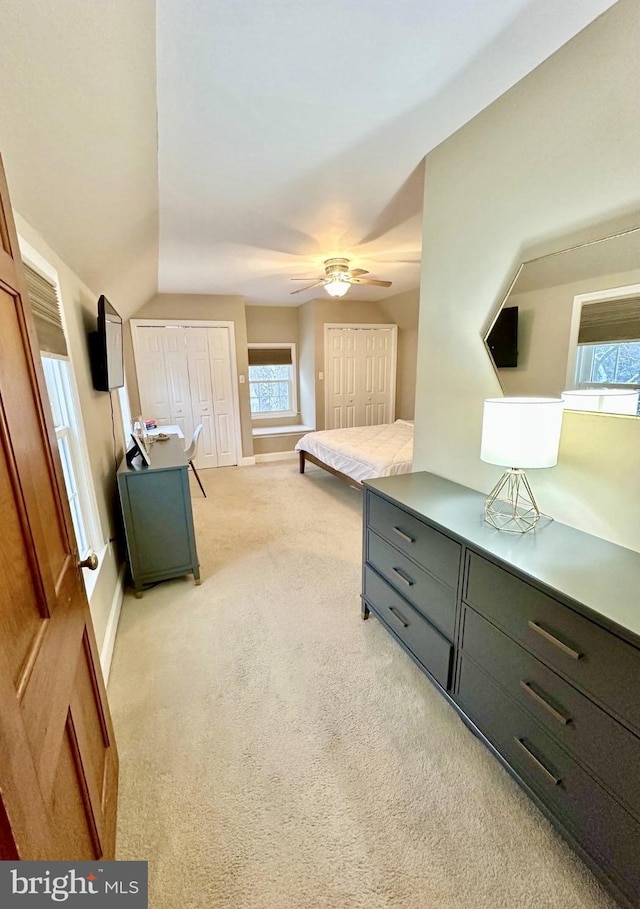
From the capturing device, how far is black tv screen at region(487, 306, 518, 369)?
160cm

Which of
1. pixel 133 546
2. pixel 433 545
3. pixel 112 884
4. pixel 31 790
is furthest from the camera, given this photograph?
pixel 133 546

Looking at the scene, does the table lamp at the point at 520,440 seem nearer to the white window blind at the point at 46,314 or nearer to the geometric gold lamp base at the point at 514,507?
the geometric gold lamp base at the point at 514,507

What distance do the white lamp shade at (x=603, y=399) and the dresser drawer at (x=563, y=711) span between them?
0.87m

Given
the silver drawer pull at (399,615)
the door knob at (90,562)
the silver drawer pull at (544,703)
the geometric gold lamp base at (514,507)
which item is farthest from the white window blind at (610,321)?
the door knob at (90,562)

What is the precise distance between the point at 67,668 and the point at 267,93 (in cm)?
203

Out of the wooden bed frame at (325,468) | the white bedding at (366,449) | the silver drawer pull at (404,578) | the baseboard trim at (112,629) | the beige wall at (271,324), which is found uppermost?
the beige wall at (271,324)

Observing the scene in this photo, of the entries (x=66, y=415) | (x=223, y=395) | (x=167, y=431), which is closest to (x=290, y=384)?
(x=223, y=395)

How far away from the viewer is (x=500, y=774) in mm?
1383

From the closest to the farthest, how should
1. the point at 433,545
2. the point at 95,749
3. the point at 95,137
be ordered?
the point at 95,749, the point at 95,137, the point at 433,545

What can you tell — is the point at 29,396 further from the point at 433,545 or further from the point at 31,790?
the point at 433,545

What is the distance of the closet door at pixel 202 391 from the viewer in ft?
16.4

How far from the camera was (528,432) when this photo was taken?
1313mm

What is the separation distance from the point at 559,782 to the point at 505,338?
1599mm

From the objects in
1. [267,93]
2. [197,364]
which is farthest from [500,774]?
[197,364]
